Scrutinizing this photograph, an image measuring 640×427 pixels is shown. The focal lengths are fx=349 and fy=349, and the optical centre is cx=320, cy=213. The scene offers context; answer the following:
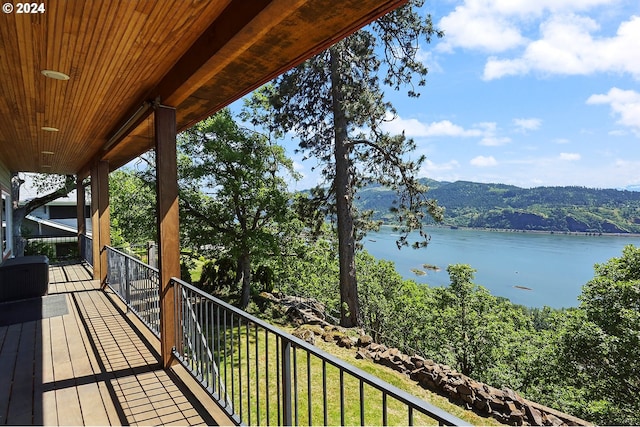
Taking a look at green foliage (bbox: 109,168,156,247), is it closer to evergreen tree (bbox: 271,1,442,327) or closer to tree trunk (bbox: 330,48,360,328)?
evergreen tree (bbox: 271,1,442,327)

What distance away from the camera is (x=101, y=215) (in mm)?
6926

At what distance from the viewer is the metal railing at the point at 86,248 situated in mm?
9219

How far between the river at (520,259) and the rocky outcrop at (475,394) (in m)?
29.6

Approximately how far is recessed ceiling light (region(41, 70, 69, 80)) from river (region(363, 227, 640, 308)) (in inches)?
1362

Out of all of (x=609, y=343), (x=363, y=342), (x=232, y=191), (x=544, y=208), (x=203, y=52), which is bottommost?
(x=609, y=343)

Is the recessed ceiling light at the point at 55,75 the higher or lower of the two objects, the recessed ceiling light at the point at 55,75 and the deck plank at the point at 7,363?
the higher

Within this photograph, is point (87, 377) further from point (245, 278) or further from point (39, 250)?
point (39, 250)

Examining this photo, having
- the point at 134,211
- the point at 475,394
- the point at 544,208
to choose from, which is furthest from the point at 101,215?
the point at 544,208

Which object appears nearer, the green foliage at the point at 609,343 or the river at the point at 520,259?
the green foliage at the point at 609,343

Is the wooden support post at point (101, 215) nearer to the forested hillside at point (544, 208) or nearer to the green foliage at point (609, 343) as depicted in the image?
the green foliage at point (609, 343)

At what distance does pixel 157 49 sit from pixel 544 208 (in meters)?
91.6

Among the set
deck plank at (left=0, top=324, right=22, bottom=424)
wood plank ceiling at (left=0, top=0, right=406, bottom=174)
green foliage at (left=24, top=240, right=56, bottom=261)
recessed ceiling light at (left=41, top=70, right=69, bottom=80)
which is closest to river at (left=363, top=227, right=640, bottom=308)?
green foliage at (left=24, top=240, right=56, bottom=261)

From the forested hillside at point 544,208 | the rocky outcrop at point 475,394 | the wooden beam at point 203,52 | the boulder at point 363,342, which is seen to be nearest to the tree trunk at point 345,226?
the boulder at point 363,342

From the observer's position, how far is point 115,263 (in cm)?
614
